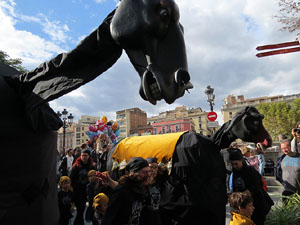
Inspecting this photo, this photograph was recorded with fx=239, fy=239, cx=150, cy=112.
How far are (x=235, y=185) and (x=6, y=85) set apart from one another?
3.77m

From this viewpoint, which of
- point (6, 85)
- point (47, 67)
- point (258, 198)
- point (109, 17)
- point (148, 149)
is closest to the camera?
point (109, 17)

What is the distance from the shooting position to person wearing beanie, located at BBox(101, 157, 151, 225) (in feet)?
8.64

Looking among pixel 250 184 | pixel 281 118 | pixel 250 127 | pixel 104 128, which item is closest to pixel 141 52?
pixel 250 127

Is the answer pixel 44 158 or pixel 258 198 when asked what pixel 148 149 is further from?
pixel 44 158

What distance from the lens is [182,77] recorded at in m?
0.97

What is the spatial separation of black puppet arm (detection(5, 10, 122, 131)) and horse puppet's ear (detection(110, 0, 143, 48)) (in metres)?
0.11

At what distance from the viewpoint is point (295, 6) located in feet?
27.8

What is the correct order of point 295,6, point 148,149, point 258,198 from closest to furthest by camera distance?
point 258,198 → point 148,149 → point 295,6

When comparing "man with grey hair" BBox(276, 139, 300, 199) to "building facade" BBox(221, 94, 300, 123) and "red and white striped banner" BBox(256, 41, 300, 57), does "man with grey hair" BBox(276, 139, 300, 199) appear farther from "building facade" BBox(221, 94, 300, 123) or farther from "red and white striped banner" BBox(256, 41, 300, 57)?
"building facade" BBox(221, 94, 300, 123)

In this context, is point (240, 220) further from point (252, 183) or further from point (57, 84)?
point (57, 84)

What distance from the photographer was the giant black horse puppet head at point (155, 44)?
95 cm

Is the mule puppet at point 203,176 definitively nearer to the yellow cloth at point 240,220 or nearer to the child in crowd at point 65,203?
the yellow cloth at point 240,220

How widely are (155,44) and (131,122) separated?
269ft

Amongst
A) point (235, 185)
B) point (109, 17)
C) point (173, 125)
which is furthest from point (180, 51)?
point (173, 125)
